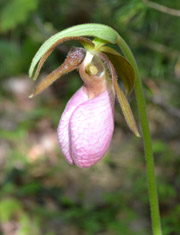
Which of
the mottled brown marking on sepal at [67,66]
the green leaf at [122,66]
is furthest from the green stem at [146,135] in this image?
the mottled brown marking on sepal at [67,66]

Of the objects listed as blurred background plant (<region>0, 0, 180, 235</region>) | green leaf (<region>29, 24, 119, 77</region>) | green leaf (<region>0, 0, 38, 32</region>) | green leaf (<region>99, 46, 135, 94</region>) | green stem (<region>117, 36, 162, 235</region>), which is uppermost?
green leaf (<region>29, 24, 119, 77</region>)

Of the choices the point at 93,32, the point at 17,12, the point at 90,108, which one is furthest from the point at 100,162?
the point at 93,32

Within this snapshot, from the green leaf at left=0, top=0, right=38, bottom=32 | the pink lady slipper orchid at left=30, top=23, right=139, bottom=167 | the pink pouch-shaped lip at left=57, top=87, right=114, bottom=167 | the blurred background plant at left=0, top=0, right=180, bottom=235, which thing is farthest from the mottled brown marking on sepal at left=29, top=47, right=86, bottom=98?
the green leaf at left=0, top=0, right=38, bottom=32

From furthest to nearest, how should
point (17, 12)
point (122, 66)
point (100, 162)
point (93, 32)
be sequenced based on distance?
point (100, 162) < point (17, 12) < point (122, 66) < point (93, 32)

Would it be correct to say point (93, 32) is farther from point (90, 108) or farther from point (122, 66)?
point (90, 108)

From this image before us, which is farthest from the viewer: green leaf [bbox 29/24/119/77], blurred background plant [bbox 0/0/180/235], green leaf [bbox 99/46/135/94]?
blurred background plant [bbox 0/0/180/235]

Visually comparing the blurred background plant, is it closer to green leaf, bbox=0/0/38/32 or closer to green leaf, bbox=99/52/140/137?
green leaf, bbox=0/0/38/32
